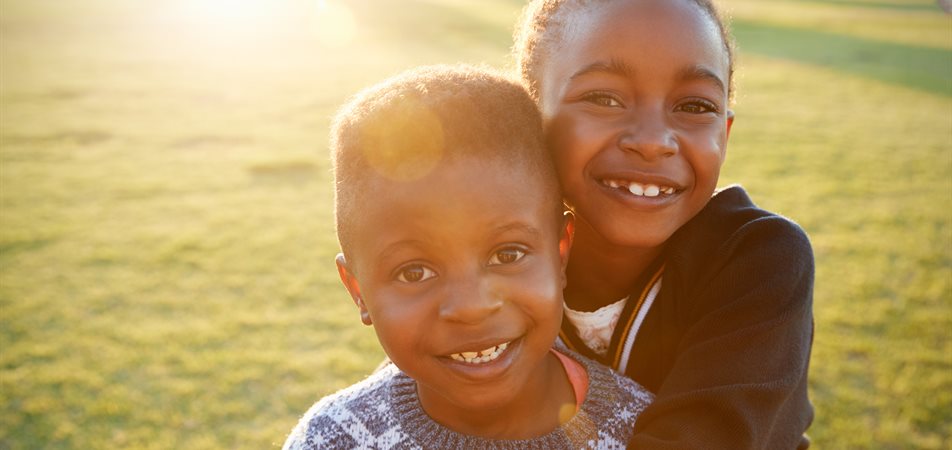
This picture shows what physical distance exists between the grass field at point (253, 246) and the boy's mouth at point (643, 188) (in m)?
2.40

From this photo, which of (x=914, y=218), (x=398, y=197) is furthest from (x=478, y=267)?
(x=914, y=218)

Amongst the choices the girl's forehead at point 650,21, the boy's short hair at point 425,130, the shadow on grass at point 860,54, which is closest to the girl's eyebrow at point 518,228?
the boy's short hair at point 425,130

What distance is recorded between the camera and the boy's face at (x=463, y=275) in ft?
5.19

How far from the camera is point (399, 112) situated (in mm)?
1665

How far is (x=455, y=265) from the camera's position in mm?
1593

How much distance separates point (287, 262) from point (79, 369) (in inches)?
75.7

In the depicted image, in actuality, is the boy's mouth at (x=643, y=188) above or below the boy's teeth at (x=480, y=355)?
A: above

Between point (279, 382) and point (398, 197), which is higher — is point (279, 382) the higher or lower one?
the lower one

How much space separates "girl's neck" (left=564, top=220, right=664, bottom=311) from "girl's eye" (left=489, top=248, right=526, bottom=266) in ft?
1.95

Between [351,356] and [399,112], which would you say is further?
[351,356]

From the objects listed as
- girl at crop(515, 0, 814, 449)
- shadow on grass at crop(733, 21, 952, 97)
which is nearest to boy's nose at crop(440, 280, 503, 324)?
girl at crop(515, 0, 814, 449)

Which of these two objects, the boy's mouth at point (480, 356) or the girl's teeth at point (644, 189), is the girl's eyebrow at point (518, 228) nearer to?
the boy's mouth at point (480, 356)

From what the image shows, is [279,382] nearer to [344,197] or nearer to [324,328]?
[324,328]

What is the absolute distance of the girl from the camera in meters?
1.77
